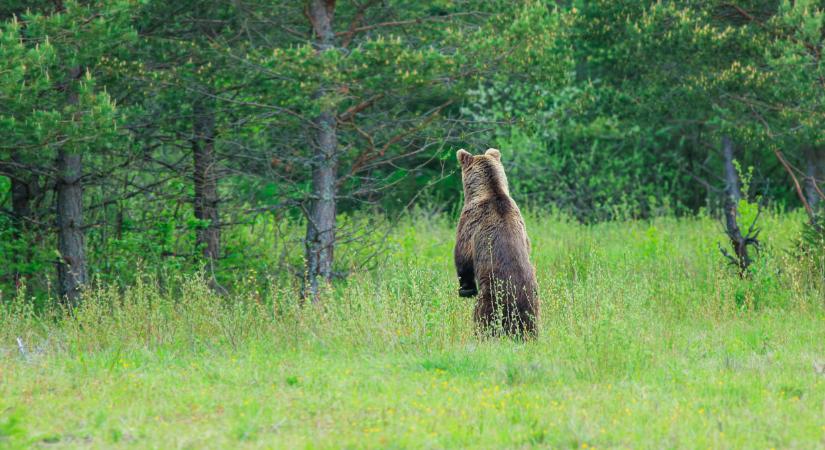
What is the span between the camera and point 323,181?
1401cm

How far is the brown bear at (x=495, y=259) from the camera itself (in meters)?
9.50

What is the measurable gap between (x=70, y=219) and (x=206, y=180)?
2.11 m

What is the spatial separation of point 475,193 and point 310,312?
2188 mm

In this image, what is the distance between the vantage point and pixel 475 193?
10.2 m

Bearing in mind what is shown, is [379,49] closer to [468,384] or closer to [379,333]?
[379,333]

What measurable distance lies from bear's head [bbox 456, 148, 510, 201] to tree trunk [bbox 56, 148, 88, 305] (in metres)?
6.24

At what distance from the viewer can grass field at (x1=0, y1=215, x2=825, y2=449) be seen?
6574mm

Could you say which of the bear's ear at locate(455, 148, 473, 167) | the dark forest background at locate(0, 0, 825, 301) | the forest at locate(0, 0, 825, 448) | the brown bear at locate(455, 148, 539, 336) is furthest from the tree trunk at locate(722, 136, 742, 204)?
the brown bear at locate(455, 148, 539, 336)

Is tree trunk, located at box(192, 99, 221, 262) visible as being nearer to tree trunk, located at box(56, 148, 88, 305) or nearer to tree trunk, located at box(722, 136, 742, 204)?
tree trunk, located at box(56, 148, 88, 305)

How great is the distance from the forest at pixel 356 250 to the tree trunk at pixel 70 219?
0.14 ft

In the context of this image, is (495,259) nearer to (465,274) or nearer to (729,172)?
→ (465,274)

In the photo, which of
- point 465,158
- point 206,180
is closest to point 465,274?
point 465,158

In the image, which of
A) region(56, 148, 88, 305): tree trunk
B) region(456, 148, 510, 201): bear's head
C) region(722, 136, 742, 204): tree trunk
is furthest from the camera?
region(722, 136, 742, 204): tree trunk

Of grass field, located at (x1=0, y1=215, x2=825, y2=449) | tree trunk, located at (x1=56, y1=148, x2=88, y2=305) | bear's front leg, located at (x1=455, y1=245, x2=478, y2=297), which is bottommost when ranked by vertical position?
grass field, located at (x1=0, y1=215, x2=825, y2=449)
